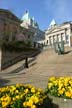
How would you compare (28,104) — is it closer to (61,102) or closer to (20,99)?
(20,99)

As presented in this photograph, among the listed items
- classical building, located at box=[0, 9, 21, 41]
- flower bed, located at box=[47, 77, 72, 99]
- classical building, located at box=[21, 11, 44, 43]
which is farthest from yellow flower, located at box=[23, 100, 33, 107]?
classical building, located at box=[21, 11, 44, 43]

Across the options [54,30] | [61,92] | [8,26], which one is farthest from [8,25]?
[61,92]

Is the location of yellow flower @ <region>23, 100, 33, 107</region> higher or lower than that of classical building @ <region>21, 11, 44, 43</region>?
lower

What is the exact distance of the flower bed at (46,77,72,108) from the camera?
6.59 metres

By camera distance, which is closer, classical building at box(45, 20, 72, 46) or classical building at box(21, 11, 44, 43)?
classical building at box(45, 20, 72, 46)

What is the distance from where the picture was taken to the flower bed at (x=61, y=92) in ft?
21.6

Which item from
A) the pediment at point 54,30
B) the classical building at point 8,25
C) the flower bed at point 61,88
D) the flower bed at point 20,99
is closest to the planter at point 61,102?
the flower bed at point 61,88

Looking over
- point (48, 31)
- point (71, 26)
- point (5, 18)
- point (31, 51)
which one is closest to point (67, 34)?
point (71, 26)

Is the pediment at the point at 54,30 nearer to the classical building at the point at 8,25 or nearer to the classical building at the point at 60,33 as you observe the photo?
the classical building at the point at 60,33

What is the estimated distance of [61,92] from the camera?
683cm

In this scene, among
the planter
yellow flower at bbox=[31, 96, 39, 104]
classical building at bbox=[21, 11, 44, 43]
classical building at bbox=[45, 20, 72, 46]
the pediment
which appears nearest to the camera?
yellow flower at bbox=[31, 96, 39, 104]

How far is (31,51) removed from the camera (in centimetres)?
4206

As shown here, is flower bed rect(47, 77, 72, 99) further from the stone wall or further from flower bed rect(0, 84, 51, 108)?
the stone wall

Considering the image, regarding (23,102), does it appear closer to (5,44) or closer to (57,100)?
(57,100)
